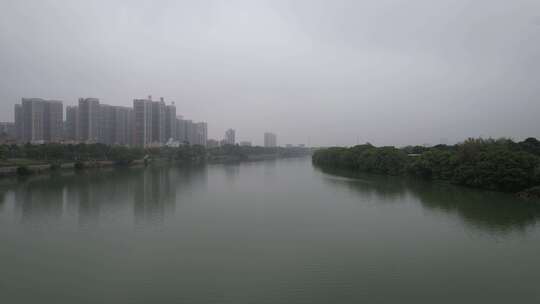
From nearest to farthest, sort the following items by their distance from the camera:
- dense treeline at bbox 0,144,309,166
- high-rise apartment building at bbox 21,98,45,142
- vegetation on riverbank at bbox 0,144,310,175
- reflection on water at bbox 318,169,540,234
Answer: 1. reflection on water at bbox 318,169,540,234
2. vegetation on riverbank at bbox 0,144,310,175
3. dense treeline at bbox 0,144,309,166
4. high-rise apartment building at bbox 21,98,45,142

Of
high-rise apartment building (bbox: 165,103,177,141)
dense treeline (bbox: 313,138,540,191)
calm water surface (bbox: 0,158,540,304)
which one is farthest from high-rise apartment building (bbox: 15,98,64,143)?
dense treeline (bbox: 313,138,540,191)

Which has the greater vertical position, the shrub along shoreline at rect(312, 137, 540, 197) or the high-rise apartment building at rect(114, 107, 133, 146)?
the high-rise apartment building at rect(114, 107, 133, 146)

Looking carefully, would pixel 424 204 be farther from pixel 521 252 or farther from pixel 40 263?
pixel 40 263

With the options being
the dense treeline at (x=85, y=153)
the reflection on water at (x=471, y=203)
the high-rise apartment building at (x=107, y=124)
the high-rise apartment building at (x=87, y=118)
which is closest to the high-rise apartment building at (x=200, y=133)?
the high-rise apartment building at (x=107, y=124)

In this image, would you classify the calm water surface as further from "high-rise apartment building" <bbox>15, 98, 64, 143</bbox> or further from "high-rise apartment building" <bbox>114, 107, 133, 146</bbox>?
"high-rise apartment building" <bbox>114, 107, 133, 146</bbox>

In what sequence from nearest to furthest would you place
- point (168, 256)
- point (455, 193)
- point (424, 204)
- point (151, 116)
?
1. point (168, 256)
2. point (424, 204)
3. point (455, 193)
4. point (151, 116)

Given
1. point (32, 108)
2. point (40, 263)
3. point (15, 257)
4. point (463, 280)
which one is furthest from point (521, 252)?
point (32, 108)

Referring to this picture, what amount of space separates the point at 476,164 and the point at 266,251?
11.9 meters

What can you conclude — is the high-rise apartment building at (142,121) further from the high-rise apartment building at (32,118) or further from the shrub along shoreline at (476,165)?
the shrub along shoreline at (476,165)

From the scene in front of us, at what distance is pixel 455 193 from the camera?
12.2 metres

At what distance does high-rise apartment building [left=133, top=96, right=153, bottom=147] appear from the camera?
40156 millimetres

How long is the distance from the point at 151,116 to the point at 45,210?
3619 centimetres

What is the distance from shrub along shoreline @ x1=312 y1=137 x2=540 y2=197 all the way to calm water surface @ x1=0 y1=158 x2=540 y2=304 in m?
2.49

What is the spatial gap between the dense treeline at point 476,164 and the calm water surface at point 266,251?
2.50m
